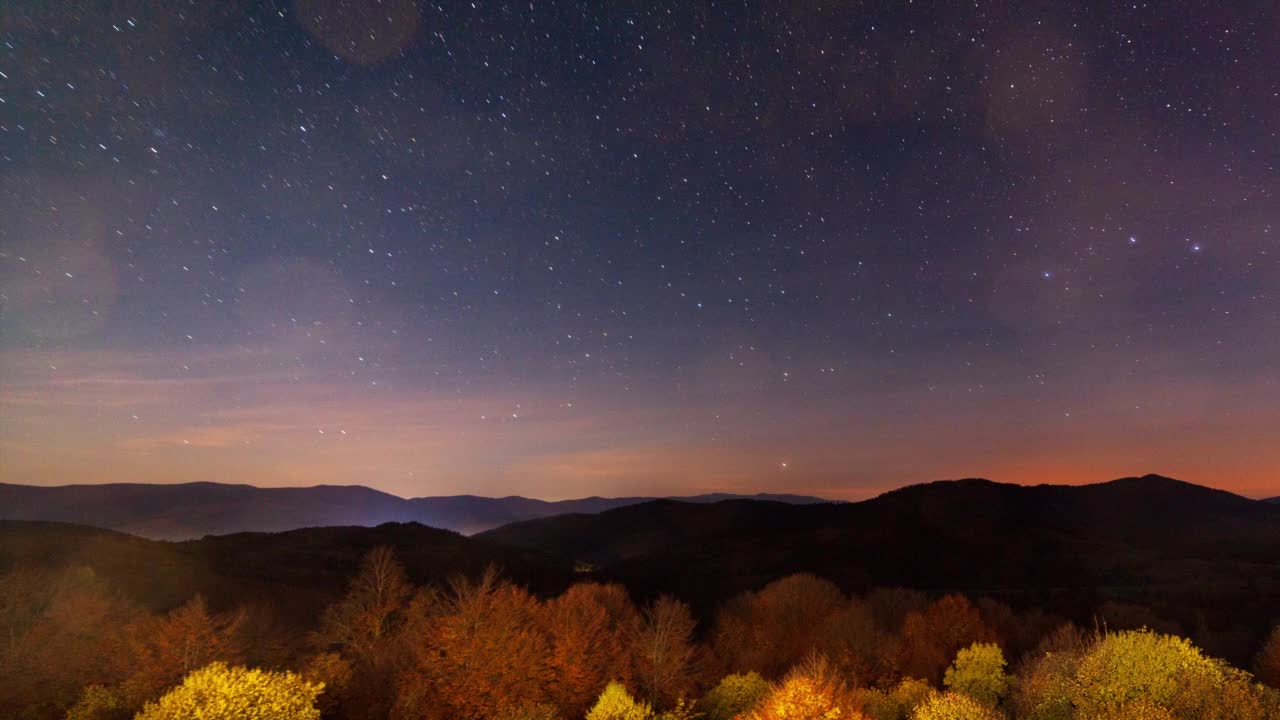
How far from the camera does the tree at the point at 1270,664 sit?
187ft

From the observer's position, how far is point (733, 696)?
162ft

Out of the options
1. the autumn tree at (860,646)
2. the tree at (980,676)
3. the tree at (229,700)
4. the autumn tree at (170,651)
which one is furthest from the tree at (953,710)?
the autumn tree at (170,651)

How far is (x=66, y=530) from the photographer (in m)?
142

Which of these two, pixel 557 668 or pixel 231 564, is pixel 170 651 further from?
pixel 231 564

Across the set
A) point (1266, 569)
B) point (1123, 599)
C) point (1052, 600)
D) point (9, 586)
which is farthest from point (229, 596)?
point (1266, 569)

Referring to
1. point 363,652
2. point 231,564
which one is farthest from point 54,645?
point 231,564

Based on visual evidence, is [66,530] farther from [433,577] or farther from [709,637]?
[709,637]

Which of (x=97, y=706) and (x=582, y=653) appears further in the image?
(x=582, y=653)

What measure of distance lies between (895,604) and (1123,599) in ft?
185

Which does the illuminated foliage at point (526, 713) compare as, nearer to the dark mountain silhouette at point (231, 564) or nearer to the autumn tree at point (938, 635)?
the autumn tree at point (938, 635)

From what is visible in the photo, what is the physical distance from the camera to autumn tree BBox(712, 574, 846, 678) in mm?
72038

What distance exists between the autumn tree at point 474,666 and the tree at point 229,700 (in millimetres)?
14466

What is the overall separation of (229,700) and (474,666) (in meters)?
20.8

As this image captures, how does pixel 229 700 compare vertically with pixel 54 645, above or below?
above
